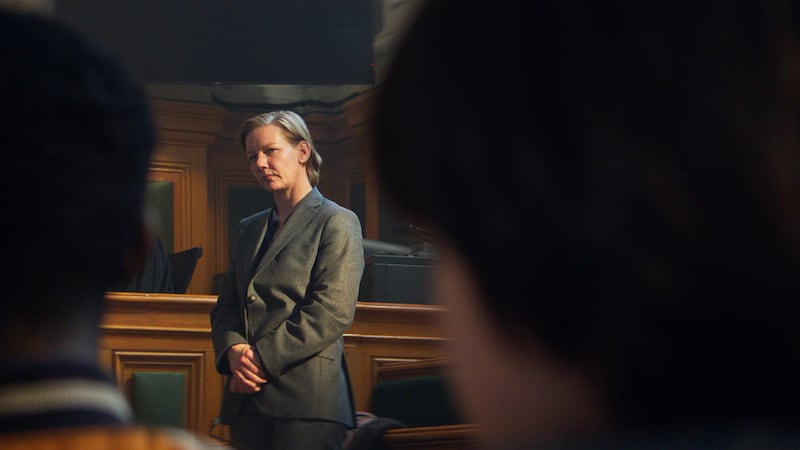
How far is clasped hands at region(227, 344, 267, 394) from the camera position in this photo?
Result: 140 inches

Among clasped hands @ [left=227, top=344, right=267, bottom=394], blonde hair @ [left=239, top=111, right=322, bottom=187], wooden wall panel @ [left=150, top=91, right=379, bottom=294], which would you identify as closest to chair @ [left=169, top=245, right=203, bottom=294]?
blonde hair @ [left=239, top=111, right=322, bottom=187]

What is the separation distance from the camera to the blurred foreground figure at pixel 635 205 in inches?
16.1

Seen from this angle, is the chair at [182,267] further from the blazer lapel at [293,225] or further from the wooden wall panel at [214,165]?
the wooden wall panel at [214,165]

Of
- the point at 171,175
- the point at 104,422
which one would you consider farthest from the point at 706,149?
the point at 171,175

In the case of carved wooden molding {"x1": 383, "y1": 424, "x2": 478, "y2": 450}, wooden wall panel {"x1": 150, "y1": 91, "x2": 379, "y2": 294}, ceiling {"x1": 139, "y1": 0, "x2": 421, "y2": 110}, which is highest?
ceiling {"x1": 139, "y1": 0, "x2": 421, "y2": 110}

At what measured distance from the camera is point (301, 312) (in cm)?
359

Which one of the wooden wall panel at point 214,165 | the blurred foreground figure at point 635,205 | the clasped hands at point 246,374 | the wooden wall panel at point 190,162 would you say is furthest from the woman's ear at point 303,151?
the wooden wall panel at point 190,162

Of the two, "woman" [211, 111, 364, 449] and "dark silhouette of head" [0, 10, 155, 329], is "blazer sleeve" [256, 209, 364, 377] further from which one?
"dark silhouette of head" [0, 10, 155, 329]

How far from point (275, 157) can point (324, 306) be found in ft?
2.05

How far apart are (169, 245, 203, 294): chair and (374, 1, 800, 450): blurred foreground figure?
5636 mm

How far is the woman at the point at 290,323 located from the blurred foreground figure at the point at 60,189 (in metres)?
2.79

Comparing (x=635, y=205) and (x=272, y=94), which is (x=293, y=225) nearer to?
(x=635, y=205)

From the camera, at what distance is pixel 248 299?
3.68 meters

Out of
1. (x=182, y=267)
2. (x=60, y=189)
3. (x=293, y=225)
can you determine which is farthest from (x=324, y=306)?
(x=60, y=189)
